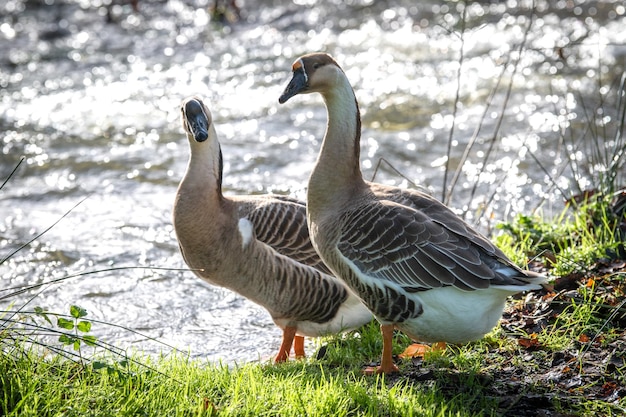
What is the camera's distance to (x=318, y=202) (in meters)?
5.29

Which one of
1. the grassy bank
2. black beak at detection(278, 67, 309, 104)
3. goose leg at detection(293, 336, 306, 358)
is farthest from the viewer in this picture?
goose leg at detection(293, 336, 306, 358)

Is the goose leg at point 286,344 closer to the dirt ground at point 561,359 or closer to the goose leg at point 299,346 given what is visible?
the goose leg at point 299,346

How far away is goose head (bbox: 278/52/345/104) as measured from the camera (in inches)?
207

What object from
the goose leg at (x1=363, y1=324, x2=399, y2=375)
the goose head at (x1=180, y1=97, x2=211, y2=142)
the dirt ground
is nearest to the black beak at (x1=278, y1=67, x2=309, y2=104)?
the goose head at (x1=180, y1=97, x2=211, y2=142)

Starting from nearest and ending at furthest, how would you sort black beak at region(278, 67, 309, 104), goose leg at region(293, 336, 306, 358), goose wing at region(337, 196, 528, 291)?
goose wing at region(337, 196, 528, 291) < black beak at region(278, 67, 309, 104) < goose leg at region(293, 336, 306, 358)

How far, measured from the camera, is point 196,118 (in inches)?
224

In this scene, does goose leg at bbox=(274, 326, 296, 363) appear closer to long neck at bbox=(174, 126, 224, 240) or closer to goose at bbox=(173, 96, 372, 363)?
goose at bbox=(173, 96, 372, 363)

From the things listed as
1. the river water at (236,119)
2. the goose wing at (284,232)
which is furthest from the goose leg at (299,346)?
the goose wing at (284,232)

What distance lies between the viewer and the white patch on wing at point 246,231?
5.77m

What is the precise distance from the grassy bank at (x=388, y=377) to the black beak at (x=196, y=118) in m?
1.56

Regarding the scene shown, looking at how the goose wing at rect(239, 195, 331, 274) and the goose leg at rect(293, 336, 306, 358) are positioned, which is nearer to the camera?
the goose wing at rect(239, 195, 331, 274)

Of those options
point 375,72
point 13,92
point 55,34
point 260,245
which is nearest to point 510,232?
point 260,245

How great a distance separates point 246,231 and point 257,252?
167 millimetres

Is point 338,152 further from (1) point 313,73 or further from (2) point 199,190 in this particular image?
(2) point 199,190
